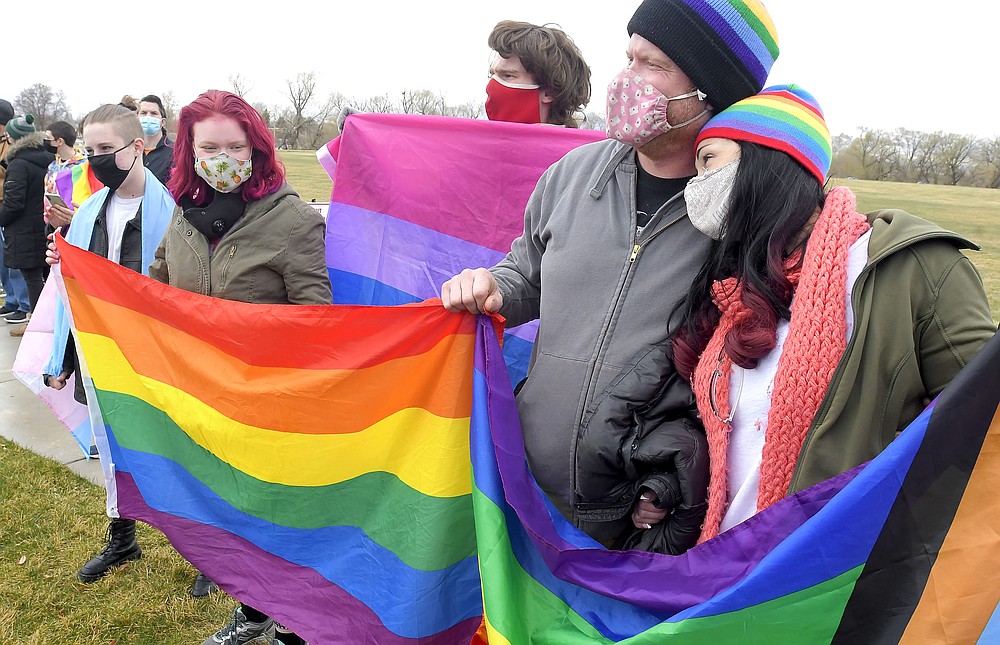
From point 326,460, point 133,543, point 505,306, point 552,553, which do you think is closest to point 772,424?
point 552,553

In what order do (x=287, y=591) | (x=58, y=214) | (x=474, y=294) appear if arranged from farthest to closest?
(x=58, y=214), (x=287, y=591), (x=474, y=294)

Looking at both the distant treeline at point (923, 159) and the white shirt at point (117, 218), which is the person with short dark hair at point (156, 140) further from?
the distant treeline at point (923, 159)

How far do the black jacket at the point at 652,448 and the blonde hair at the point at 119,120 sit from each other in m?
2.71

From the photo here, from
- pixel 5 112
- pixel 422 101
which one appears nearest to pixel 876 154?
pixel 422 101

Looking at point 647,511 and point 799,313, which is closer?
point 799,313

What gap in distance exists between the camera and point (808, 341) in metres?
1.40

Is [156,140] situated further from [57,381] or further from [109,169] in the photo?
[57,381]

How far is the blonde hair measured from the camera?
3260 mm

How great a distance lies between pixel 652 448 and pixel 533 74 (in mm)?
1840

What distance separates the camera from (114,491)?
2.80 metres

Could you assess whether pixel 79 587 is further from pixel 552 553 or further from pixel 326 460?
pixel 552 553

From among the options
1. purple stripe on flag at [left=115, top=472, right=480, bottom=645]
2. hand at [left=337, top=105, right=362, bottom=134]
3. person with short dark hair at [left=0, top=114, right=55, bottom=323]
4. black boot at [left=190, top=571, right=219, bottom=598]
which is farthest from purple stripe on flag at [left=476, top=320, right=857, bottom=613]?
person with short dark hair at [left=0, top=114, right=55, bottom=323]

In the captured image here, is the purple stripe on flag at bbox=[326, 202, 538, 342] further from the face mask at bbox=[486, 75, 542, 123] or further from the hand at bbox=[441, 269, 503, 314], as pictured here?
the hand at bbox=[441, 269, 503, 314]

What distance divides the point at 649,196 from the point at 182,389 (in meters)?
1.81
